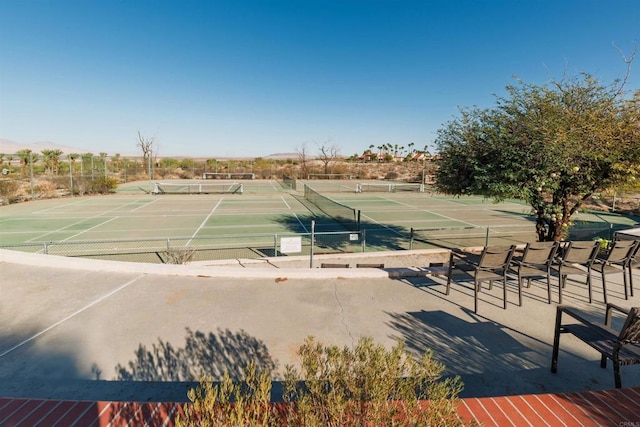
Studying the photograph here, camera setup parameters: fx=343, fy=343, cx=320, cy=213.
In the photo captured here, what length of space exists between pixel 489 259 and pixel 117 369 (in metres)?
5.39

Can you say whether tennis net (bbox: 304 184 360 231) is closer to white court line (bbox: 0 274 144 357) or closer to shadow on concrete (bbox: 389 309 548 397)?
shadow on concrete (bbox: 389 309 548 397)

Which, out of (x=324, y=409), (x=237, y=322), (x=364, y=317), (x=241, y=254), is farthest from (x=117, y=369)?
(x=241, y=254)

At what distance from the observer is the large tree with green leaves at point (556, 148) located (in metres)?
7.36

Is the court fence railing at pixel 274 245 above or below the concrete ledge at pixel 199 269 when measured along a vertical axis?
below

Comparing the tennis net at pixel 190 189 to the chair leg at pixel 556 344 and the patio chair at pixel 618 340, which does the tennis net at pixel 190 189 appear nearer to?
the chair leg at pixel 556 344

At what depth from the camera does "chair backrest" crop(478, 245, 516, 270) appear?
5488mm

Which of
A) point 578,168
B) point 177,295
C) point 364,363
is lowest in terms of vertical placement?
point 177,295

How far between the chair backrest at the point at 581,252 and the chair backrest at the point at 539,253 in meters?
Result: 0.22

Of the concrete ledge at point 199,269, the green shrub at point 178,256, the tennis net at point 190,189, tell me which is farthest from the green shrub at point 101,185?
the concrete ledge at point 199,269

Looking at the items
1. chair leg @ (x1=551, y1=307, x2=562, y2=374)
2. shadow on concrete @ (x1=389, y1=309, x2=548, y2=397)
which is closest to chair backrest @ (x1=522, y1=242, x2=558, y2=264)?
shadow on concrete @ (x1=389, y1=309, x2=548, y2=397)

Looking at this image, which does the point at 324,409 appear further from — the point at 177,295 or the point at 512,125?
the point at 512,125

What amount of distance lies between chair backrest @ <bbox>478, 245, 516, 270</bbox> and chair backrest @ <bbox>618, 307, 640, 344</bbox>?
234 cm

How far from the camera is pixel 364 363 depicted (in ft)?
8.30

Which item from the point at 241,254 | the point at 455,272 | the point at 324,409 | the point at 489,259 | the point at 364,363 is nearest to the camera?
the point at 324,409
